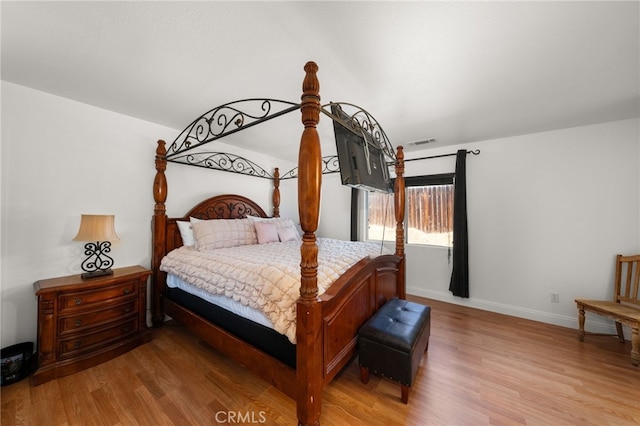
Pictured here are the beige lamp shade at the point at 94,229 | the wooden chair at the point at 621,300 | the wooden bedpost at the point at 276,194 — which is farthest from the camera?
the wooden bedpost at the point at 276,194

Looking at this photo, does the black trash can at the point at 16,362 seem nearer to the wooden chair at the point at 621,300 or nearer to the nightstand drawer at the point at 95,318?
the nightstand drawer at the point at 95,318

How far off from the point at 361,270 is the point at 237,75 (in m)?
1.90

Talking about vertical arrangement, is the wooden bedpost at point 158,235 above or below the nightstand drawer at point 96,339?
above

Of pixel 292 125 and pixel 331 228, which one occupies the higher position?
pixel 292 125

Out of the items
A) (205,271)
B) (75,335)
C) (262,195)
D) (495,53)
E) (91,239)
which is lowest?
(75,335)

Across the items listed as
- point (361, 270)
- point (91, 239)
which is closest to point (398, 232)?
point (361, 270)

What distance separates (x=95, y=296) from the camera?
1.98 metres

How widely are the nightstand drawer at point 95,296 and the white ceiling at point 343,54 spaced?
1.82 meters

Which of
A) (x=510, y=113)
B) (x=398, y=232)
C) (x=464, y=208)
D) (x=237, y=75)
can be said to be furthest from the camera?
(x=464, y=208)

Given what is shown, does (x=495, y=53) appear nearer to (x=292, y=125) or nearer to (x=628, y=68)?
(x=628, y=68)

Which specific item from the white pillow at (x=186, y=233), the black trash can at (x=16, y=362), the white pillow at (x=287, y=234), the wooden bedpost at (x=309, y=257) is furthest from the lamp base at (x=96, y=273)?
the wooden bedpost at (x=309, y=257)

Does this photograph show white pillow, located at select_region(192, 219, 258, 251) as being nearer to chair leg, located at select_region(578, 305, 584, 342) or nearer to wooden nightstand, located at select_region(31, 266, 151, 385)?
wooden nightstand, located at select_region(31, 266, 151, 385)

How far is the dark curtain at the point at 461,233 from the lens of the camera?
10.9ft

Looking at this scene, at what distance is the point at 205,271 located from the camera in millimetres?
2025
